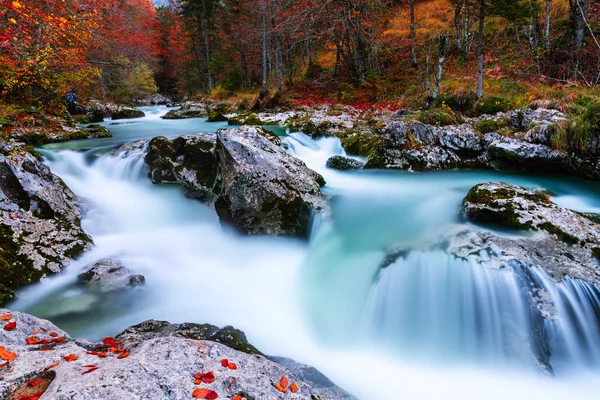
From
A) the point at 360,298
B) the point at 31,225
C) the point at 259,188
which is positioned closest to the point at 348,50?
the point at 259,188

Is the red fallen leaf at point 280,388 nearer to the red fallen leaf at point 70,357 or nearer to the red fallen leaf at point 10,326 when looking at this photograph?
the red fallen leaf at point 70,357

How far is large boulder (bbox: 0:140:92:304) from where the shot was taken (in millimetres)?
4625

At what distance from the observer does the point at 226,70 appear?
31.2 m

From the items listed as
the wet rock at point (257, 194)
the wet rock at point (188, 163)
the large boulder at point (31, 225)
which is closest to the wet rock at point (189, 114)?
the wet rock at point (188, 163)

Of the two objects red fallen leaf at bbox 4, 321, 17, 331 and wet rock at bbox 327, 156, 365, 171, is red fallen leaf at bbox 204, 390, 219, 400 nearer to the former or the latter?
red fallen leaf at bbox 4, 321, 17, 331

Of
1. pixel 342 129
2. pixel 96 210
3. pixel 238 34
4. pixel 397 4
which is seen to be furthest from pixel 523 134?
pixel 238 34

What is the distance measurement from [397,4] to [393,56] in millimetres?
7519

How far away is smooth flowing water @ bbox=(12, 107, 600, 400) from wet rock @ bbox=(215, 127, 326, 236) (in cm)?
32

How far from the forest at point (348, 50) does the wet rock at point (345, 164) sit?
539 centimetres

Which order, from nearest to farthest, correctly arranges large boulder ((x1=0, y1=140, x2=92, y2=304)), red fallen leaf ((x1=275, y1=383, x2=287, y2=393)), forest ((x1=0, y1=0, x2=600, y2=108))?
red fallen leaf ((x1=275, y1=383, x2=287, y2=393)), large boulder ((x1=0, y1=140, x2=92, y2=304)), forest ((x1=0, y1=0, x2=600, y2=108))

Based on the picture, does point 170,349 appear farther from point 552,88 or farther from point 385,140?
point 552,88

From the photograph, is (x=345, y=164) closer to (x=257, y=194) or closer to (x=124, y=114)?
(x=257, y=194)

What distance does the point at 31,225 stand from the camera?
5.10 metres

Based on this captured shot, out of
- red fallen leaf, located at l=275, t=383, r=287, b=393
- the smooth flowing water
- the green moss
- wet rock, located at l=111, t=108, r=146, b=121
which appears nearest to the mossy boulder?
the green moss
